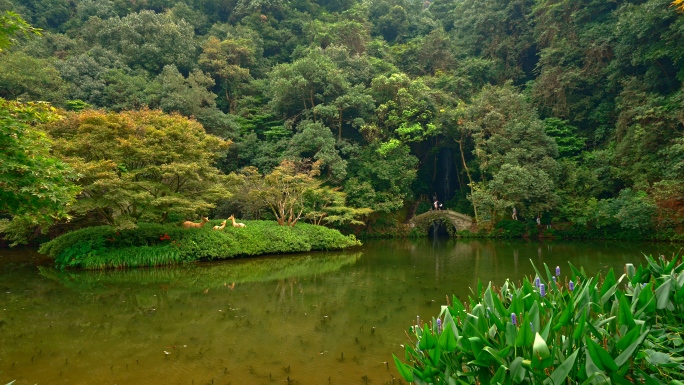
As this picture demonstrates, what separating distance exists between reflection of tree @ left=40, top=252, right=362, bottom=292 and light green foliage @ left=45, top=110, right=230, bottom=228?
5.32 feet

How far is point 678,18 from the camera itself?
15.9 meters

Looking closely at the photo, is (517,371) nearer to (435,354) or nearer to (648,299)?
(435,354)

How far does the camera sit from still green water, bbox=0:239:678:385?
4.18 meters

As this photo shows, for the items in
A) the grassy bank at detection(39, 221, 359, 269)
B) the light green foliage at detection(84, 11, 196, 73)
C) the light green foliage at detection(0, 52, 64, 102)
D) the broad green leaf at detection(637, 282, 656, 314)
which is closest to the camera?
the broad green leaf at detection(637, 282, 656, 314)

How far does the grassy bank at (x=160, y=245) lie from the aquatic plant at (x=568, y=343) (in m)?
11.0

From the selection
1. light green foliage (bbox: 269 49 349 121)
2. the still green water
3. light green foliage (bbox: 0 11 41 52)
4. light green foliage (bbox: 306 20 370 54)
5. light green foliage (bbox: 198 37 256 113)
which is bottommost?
the still green water

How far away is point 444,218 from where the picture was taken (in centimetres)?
2208

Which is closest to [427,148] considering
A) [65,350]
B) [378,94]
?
[378,94]

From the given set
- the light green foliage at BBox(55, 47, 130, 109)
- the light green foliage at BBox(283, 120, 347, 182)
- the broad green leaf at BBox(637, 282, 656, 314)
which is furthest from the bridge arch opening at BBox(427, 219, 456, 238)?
the broad green leaf at BBox(637, 282, 656, 314)

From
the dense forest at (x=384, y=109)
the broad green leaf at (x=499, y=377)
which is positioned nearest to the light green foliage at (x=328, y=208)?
the dense forest at (x=384, y=109)

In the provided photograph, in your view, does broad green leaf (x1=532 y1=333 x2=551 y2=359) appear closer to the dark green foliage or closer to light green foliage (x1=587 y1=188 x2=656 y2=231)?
light green foliage (x1=587 y1=188 x2=656 y2=231)

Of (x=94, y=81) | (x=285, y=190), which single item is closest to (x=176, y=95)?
(x=94, y=81)

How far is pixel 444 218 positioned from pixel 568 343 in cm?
2047

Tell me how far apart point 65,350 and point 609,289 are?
227 inches
